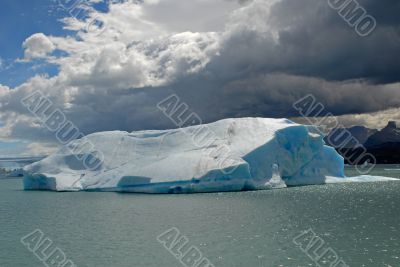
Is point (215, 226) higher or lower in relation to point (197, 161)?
lower

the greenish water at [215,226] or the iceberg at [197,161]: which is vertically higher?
the iceberg at [197,161]

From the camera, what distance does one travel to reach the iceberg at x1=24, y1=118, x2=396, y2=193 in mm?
29875

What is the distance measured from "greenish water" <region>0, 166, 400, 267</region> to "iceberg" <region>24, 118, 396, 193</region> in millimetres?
1979

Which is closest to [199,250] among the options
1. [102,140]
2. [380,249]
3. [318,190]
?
[380,249]

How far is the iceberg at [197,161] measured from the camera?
98.0ft

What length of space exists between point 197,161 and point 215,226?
13129mm

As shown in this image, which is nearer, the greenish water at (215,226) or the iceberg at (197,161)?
the greenish water at (215,226)

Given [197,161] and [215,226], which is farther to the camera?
[197,161]

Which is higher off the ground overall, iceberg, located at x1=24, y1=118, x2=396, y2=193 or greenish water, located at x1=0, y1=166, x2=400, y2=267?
iceberg, located at x1=24, y1=118, x2=396, y2=193

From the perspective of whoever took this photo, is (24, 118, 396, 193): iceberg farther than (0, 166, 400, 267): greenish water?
Yes

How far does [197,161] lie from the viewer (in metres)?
30.1

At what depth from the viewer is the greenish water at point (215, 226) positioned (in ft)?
41.2

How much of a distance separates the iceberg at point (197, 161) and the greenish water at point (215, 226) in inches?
77.9

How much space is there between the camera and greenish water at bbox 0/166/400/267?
12.5 metres
